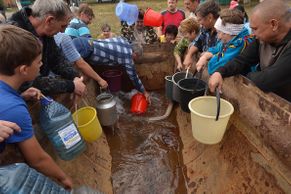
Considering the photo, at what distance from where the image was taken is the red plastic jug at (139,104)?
4273 millimetres

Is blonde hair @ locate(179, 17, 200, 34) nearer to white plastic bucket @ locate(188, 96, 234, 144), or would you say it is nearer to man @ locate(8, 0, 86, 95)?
white plastic bucket @ locate(188, 96, 234, 144)

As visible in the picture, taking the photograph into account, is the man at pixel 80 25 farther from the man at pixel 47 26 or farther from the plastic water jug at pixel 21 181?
the plastic water jug at pixel 21 181

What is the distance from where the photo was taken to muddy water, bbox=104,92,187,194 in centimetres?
288

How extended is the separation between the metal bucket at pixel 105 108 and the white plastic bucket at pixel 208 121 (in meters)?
1.25

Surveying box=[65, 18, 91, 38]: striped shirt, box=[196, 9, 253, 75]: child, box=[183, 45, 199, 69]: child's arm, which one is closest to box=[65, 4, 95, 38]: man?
box=[65, 18, 91, 38]: striped shirt

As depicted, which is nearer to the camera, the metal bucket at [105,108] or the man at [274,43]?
the man at [274,43]

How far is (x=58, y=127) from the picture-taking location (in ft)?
6.93

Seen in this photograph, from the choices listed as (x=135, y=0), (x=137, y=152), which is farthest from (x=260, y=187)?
(x=135, y=0)

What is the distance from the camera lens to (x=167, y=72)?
5.01 meters

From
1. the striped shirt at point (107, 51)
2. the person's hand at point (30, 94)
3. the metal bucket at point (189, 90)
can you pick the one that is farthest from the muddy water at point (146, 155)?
the person's hand at point (30, 94)

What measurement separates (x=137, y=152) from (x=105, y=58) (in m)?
1.49

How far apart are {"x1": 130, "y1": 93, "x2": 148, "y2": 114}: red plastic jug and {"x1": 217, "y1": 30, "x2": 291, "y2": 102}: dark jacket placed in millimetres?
1986

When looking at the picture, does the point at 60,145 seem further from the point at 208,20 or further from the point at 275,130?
the point at 208,20

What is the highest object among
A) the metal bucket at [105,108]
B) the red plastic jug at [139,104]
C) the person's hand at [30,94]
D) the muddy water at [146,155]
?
the person's hand at [30,94]
